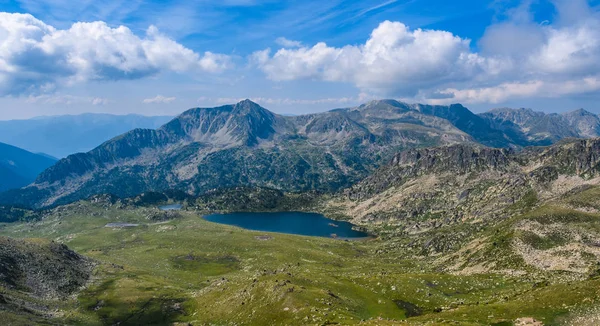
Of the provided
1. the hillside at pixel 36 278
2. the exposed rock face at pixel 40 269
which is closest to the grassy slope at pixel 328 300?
the hillside at pixel 36 278

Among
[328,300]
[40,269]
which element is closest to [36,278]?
[40,269]

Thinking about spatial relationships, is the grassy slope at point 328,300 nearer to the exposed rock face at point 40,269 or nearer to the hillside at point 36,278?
the hillside at point 36,278

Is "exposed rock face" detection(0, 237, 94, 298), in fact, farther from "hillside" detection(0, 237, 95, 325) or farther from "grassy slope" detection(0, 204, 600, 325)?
"grassy slope" detection(0, 204, 600, 325)

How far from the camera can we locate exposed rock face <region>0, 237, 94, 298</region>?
105625 mm

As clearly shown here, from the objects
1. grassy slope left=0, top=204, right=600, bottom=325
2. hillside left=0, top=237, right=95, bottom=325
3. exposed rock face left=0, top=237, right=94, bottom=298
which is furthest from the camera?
exposed rock face left=0, top=237, right=94, bottom=298

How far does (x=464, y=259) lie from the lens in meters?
164

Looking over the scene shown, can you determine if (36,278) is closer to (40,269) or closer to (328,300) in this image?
(40,269)

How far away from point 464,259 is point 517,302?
10263 cm

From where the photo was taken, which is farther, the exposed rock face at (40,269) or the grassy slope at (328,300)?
the exposed rock face at (40,269)

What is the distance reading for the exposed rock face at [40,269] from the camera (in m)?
106

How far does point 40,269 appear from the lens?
118 meters

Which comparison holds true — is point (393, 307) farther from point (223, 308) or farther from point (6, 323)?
point (6, 323)

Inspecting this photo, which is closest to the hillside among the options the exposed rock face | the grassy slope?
the exposed rock face

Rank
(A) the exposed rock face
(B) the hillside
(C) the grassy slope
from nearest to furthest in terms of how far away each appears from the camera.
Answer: (C) the grassy slope → (B) the hillside → (A) the exposed rock face
